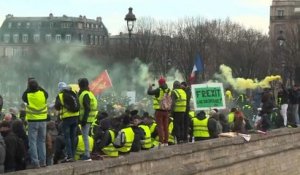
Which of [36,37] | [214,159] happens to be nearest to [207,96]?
[214,159]

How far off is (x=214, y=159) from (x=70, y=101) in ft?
21.1

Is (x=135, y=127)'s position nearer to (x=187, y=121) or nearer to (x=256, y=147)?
(x=187, y=121)

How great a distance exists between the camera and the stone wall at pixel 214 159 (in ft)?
43.8

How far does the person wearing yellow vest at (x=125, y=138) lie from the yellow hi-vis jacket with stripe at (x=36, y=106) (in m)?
1.95

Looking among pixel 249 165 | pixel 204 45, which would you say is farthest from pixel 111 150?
pixel 204 45

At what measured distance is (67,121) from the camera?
13703 millimetres

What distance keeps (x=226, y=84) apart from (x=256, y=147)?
Result: 1350 inches

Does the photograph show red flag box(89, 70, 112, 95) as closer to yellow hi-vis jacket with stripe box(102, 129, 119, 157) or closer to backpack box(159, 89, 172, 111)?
backpack box(159, 89, 172, 111)

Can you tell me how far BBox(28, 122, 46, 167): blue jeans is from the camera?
1294 centimetres

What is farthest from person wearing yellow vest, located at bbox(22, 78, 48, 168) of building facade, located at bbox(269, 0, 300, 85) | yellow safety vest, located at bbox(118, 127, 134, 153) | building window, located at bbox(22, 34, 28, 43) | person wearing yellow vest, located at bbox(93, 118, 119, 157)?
building window, located at bbox(22, 34, 28, 43)

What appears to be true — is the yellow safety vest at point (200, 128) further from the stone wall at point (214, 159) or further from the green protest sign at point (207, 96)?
the green protest sign at point (207, 96)

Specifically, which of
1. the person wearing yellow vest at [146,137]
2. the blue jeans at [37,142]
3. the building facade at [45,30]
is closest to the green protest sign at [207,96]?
the person wearing yellow vest at [146,137]

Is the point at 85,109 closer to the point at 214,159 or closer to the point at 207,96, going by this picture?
the point at 214,159

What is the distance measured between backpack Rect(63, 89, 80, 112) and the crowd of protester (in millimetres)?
19
